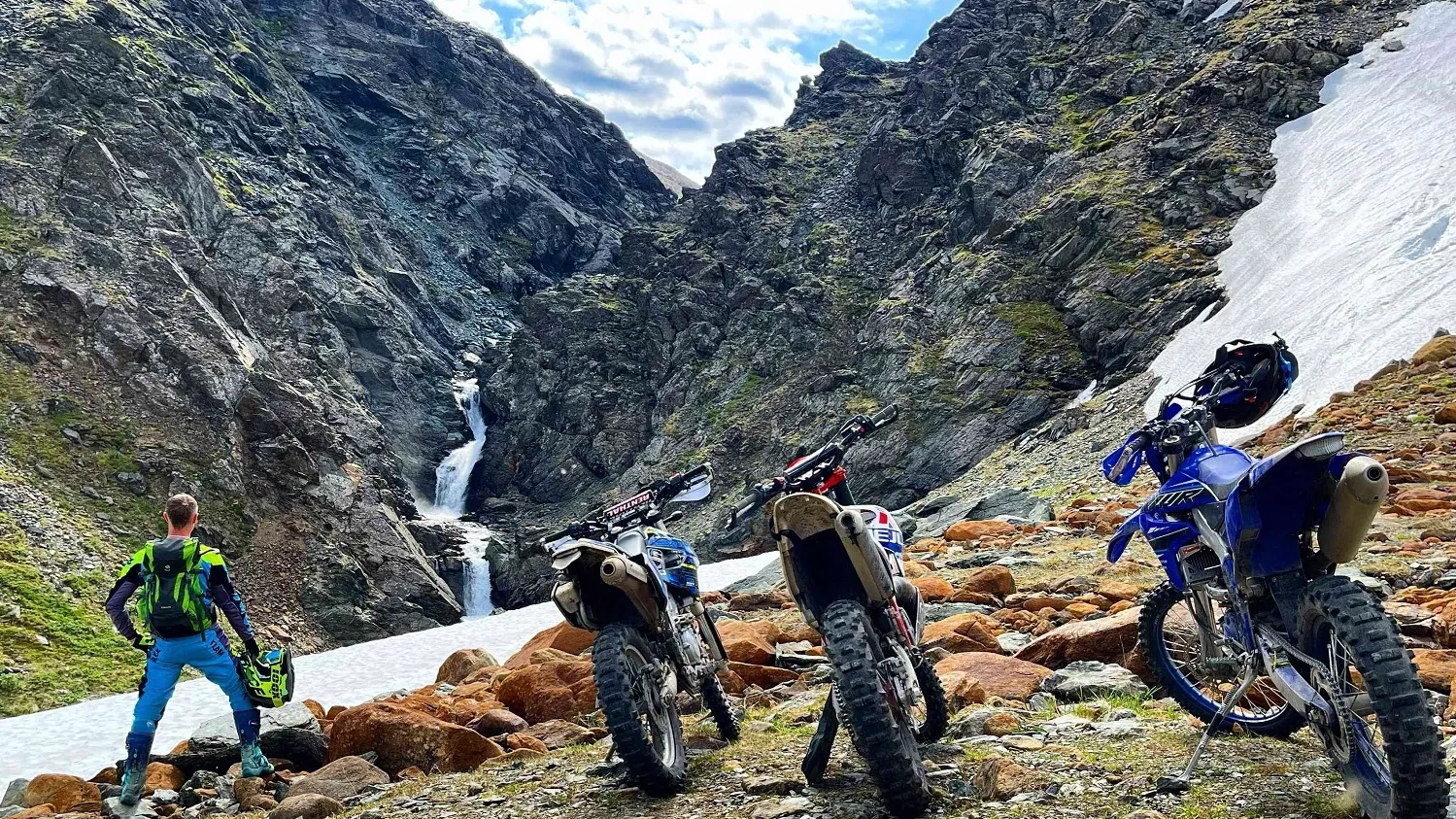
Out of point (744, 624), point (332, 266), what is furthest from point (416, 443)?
point (744, 624)

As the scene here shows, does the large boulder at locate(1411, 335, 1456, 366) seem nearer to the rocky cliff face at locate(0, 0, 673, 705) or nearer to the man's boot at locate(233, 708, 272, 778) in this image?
the man's boot at locate(233, 708, 272, 778)

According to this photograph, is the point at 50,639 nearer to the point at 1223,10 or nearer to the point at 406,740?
the point at 406,740

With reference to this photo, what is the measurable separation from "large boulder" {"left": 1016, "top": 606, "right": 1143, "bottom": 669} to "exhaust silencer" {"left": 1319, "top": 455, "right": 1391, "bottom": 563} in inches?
137

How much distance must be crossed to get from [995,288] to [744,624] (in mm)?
60088

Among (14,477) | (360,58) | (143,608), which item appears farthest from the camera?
(360,58)

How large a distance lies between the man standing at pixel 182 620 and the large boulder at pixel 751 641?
4427 millimetres

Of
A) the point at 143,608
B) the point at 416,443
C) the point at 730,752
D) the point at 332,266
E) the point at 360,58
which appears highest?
the point at 360,58

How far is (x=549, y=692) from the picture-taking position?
28.2 feet

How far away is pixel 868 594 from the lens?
16.3 feet

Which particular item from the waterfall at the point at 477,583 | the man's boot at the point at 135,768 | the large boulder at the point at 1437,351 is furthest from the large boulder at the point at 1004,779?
the waterfall at the point at 477,583

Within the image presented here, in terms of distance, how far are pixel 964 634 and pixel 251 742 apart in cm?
666

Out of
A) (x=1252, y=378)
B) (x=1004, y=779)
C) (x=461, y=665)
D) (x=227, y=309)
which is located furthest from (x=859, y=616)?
(x=227, y=309)

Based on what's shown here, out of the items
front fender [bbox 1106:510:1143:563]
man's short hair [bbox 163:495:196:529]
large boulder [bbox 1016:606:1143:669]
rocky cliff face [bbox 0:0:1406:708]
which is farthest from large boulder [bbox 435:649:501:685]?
rocky cliff face [bbox 0:0:1406:708]

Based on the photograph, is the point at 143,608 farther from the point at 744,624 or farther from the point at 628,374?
the point at 628,374
